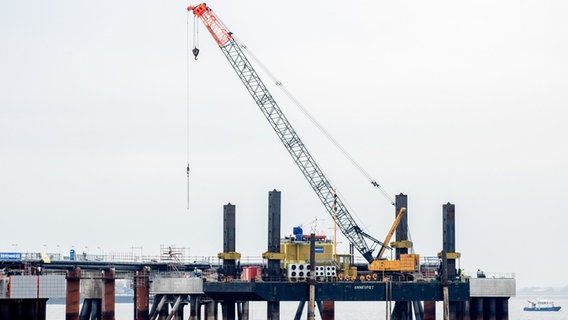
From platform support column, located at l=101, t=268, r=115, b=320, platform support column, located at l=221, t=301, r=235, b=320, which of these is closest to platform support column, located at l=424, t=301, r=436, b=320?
platform support column, located at l=221, t=301, r=235, b=320

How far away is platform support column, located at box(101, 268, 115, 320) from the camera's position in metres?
114

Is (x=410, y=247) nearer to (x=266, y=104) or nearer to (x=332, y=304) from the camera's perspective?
(x=332, y=304)

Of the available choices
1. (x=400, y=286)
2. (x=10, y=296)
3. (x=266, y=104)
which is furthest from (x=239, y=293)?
(x=266, y=104)

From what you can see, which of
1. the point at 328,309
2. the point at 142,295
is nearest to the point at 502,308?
the point at 328,309

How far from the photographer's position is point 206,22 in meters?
152

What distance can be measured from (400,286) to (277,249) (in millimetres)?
12026

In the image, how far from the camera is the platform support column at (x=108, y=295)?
375 ft

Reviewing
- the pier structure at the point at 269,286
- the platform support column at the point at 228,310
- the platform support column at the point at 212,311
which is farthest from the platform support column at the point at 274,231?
the platform support column at the point at 212,311

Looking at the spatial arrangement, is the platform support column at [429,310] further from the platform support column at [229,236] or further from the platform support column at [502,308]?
the platform support column at [229,236]

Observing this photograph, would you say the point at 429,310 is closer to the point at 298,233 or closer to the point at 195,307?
the point at 298,233

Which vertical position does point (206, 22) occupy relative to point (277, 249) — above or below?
above

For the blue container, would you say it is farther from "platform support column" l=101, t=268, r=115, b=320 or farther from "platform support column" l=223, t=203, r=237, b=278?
→ "platform support column" l=101, t=268, r=115, b=320

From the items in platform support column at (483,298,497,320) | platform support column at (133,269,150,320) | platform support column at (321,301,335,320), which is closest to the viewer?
platform support column at (133,269,150,320)

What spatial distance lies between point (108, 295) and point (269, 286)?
49.0ft
